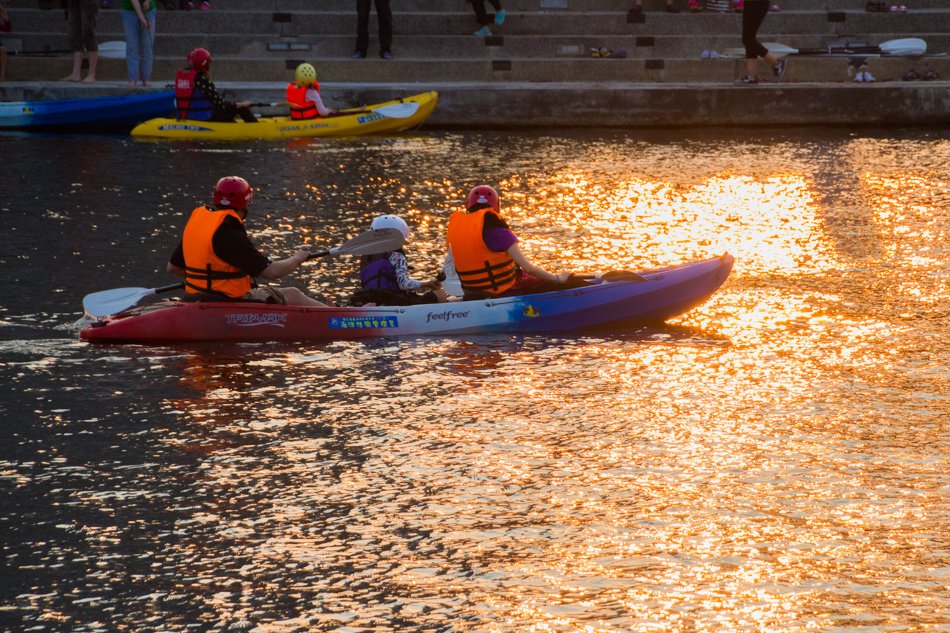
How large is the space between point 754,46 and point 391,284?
45.1ft

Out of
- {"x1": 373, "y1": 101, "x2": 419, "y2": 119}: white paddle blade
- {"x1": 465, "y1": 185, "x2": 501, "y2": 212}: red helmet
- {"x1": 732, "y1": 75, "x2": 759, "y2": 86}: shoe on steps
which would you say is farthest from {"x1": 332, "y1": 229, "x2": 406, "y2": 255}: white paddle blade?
{"x1": 732, "y1": 75, "x2": 759, "y2": 86}: shoe on steps

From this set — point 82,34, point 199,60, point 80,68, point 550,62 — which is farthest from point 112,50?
point 550,62

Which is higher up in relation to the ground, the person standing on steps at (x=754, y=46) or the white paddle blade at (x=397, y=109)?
the person standing on steps at (x=754, y=46)

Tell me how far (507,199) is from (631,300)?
18.5 ft

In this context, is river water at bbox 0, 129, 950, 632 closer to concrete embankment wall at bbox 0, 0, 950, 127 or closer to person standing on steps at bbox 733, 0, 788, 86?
concrete embankment wall at bbox 0, 0, 950, 127

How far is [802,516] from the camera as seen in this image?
6598 millimetres

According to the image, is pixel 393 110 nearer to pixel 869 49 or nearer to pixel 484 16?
pixel 484 16

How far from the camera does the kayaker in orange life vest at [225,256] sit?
9.62 metres

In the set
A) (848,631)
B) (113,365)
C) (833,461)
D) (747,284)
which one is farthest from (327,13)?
(848,631)

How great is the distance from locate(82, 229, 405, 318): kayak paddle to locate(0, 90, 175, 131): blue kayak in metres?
11.1

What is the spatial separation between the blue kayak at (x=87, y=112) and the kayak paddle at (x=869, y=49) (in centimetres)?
907

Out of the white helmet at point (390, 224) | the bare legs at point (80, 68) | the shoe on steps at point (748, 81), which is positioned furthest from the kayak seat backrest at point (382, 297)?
the shoe on steps at point (748, 81)

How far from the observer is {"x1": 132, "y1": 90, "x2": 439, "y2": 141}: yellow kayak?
20.3 metres

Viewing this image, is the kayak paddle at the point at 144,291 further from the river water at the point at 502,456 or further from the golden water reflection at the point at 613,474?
the golden water reflection at the point at 613,474
